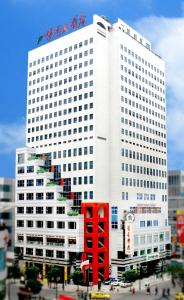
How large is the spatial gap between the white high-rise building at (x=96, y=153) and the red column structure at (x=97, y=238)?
0.22 meters

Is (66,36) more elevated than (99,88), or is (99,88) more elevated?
(66,36)

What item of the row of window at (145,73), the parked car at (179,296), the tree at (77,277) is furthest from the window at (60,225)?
the row of window at (145,73)

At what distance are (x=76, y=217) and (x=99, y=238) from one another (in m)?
7.15

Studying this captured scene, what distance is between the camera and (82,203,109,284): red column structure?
93.9 meters

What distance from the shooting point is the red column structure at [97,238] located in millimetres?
93938

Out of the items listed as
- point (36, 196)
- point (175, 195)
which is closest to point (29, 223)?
point (36, 196)

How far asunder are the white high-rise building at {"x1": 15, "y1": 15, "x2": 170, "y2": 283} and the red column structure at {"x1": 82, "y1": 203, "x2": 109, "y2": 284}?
0.22 meters

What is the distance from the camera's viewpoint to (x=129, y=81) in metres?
111

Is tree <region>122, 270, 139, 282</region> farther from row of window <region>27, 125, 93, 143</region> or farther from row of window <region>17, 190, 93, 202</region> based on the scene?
row of window <region>27, 125, 93, 143</region>

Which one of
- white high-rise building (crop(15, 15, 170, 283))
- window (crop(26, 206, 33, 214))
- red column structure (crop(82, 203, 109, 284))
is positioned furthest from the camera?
window (crop(26, 206, 33, 214))

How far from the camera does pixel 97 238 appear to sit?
94.8m

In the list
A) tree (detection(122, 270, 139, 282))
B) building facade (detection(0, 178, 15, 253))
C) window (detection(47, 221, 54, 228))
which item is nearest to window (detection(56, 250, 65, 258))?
window (detection(47, 221, 54, 228))

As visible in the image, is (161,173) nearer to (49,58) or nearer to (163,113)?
(163,113)

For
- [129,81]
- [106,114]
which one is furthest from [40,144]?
[129,81]
